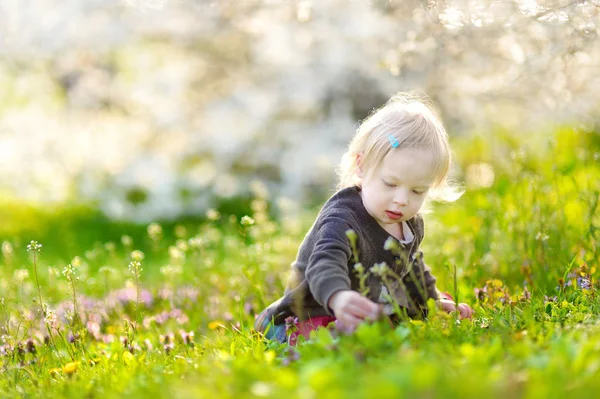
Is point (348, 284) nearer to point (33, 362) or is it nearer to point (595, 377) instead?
point (595, 377)

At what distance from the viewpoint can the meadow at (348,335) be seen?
1814mm

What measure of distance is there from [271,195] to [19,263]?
3.14 meters

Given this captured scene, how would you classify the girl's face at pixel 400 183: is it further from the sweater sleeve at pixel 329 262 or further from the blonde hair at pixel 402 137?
the sweater sleeve at pixel 329 262

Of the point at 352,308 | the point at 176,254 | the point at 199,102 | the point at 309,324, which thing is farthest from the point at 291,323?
the point at 199,102

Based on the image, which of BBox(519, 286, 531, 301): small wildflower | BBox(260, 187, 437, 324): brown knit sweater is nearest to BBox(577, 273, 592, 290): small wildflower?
BBox(519, 286, 531, 301): small wildflower

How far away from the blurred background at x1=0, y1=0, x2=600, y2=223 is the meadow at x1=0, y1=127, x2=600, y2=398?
1.74 m

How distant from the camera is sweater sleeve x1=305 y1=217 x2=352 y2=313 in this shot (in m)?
2.69

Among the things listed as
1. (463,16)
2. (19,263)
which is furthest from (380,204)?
(19,263)

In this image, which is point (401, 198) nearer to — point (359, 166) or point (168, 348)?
point (359, 166)

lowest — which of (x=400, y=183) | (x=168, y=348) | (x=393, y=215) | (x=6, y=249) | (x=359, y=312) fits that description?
(x=168, y=348)

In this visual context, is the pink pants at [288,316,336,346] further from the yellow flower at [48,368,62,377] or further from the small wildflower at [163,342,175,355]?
the yellow flower at [48,368,62,377]

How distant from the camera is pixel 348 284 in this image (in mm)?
2699

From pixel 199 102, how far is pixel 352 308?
6515mm

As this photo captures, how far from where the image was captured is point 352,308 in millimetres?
2518
